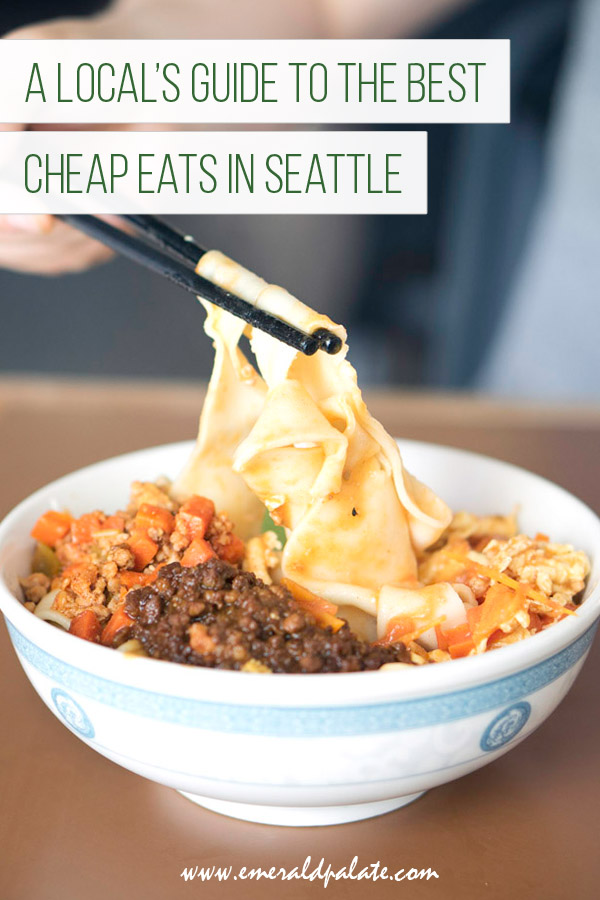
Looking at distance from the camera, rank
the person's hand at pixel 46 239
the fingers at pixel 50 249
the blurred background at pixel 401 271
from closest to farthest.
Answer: the person's hand at pixel 46 239 < the fingers at pixel 50 249 < the blurred background at pixel 401 271

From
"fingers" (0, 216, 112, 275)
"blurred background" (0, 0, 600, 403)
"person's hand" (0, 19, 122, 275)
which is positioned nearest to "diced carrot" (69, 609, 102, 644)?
"person's hand" (0, 19, 122, 275)

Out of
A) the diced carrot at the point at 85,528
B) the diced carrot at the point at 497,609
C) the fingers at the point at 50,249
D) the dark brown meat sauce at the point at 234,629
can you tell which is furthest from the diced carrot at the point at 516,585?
the fingers at the point at 50,249

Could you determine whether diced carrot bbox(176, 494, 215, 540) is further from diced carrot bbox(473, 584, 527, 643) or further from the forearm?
the forearm

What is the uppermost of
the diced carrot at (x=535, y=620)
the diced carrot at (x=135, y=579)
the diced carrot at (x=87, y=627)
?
the diced carrot at (x=135, y=579)

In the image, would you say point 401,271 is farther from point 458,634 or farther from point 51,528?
point 458,634

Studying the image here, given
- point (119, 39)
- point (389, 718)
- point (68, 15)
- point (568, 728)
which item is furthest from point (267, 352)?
point (68, 15)

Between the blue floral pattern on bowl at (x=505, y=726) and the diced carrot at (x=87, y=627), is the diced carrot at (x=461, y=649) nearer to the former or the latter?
the blue floral pattern on bowl at (x=505, y=726)
